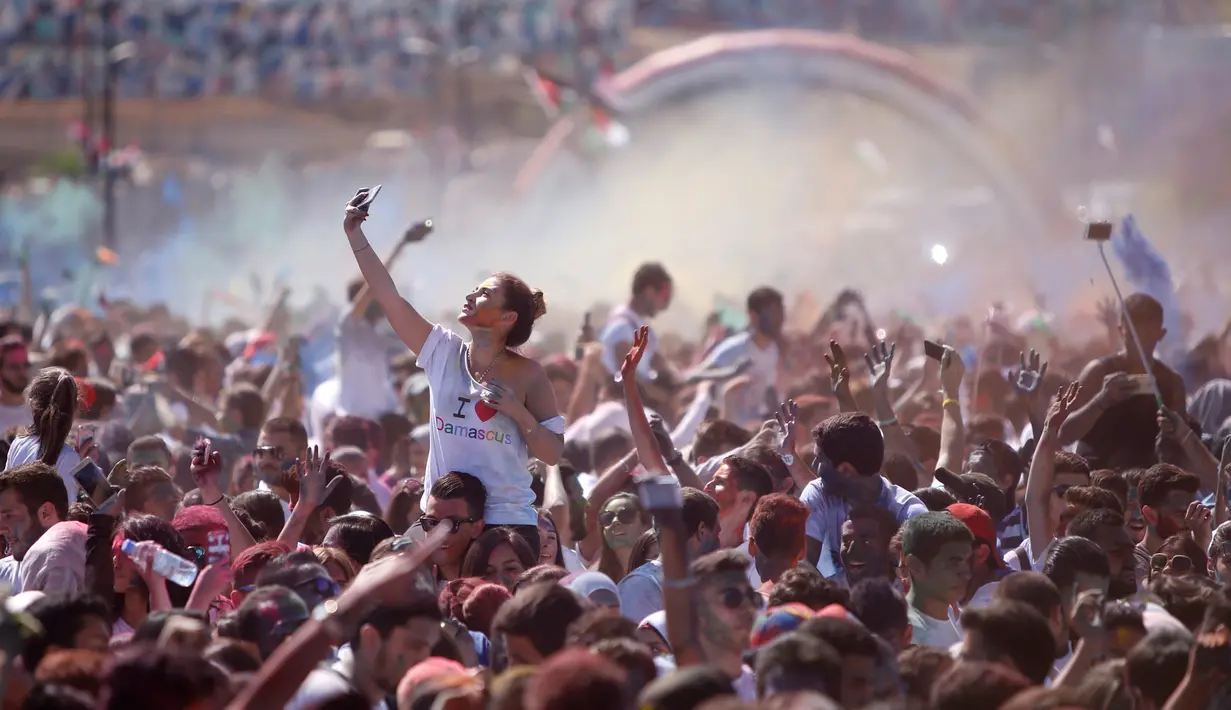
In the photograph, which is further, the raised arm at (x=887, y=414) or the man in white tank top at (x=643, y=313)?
the man in white tank top at (x=643, y=313)

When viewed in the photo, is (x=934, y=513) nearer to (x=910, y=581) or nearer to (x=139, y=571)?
(x=910, y=581)

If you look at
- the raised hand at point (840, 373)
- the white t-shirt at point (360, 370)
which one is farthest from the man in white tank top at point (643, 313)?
the raised hand at point (840, 373)

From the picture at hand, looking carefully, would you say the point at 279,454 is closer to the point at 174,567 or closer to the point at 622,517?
the point at 622,517

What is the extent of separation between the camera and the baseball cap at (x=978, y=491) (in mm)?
6695

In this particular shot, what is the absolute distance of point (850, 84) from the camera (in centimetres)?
3344

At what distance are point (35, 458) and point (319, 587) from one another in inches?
83.8

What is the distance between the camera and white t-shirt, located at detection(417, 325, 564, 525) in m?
6.25

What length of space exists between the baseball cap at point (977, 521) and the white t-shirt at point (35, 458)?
10.8ft

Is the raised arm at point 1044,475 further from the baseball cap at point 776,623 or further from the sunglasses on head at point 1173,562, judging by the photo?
the baseball cap at point 776,623

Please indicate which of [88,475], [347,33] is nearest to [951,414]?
[88,475]

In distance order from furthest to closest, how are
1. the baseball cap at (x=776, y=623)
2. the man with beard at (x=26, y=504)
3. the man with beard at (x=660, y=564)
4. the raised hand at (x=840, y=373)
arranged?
1. the raised hand at (x=840, y=373)
2. the man with beard at (x=26, y=504)
3. the man with beard at (x=660, y=564)
4. the baseball cap at (x=776, y=623)

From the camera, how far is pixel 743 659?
492cm

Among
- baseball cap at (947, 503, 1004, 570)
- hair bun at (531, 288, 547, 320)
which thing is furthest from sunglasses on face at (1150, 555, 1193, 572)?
hair bun at (531, 288, 547, 320)

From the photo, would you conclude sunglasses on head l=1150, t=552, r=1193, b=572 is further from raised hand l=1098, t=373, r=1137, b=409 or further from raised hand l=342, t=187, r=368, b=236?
raised hand l=342, t=187, r=368, b=236
